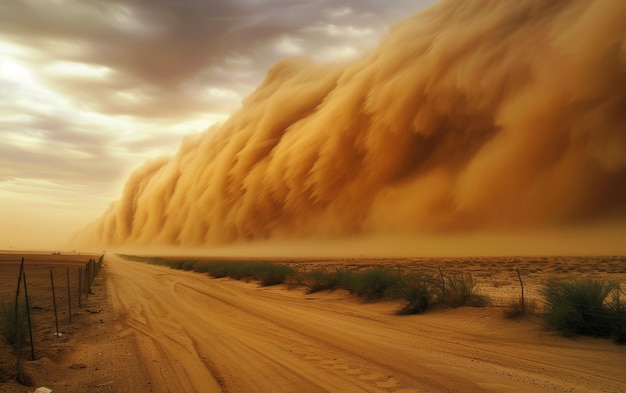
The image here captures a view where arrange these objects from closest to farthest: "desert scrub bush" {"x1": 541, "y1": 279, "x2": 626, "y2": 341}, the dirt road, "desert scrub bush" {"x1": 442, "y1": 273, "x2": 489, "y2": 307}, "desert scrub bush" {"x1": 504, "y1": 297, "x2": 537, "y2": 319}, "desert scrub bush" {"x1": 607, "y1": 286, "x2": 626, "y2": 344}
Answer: the dirt road, "desert scrub bush" {"x1": 607, "y1": 286, "x2": 626, "y2": 344}, "desert scrub bush" {"x1": 541, "y1": 279, "x2": 626, "y2": 341}, "desert scrub bush" {"x1": 504, "y1": 297, "x2": 537, "y2": 319}, "desert scrub bush" {"x1": 442, "y1": 273, "x2": 489, "y2": 307}

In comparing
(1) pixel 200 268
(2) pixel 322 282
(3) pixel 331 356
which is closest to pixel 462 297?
(3) pixel 331 356

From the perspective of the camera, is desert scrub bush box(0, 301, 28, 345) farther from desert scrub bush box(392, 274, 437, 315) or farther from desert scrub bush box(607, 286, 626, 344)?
desert scrub bush box(607, 286, 626, 344)

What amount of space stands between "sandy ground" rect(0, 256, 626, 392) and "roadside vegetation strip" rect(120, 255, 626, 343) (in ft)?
1.31

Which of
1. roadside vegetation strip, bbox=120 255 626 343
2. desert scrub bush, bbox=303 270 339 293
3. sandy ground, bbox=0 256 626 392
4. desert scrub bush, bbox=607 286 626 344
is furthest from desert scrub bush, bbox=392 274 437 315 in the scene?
desert scrub bush, bbox=303 270 339 293

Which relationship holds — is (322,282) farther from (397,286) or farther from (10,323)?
(10,323)

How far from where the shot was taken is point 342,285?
61.1ft

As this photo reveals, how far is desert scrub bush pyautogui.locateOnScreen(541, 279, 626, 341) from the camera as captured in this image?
8273 mm

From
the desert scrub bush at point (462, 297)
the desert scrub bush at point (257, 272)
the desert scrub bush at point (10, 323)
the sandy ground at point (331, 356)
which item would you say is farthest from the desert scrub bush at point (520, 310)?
the desert scrub bush at point (257, 272)

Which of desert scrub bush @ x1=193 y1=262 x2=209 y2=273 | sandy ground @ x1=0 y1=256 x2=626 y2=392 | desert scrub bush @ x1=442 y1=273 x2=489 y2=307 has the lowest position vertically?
sandy ground @ x1=0 y1=256 x2=626 y2=392

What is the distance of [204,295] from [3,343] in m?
11.4

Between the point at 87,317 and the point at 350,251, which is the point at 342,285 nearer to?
the point at 87,317

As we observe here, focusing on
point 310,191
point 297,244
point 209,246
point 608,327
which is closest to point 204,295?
point 608,327

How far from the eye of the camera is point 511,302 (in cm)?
1112

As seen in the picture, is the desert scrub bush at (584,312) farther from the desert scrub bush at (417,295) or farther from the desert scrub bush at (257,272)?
the desert scrub bush at (257,272)
